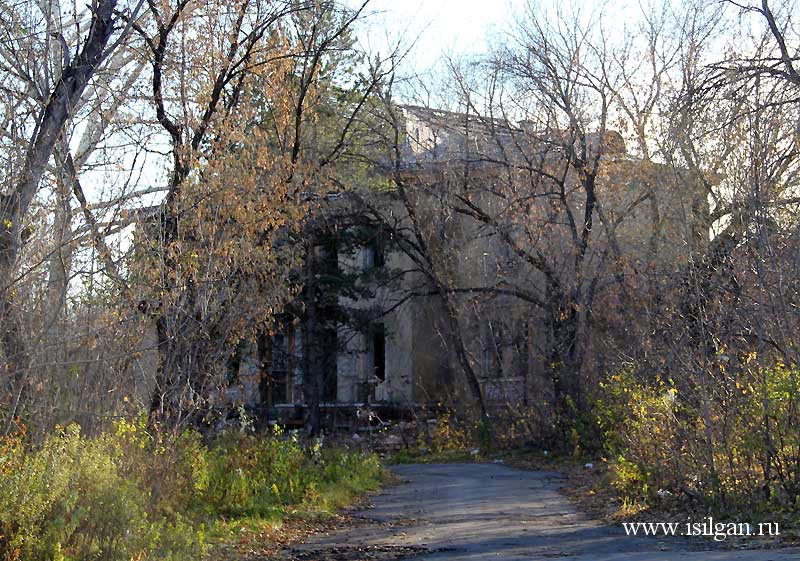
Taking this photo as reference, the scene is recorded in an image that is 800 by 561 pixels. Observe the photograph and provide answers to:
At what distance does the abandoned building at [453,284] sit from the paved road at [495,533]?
373 centimetres

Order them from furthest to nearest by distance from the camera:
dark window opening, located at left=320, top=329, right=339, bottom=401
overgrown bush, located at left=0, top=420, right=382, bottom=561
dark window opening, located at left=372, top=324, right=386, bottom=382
Result: dark window opening, located at left=372, top=324, right=386, bottom=382 < dark window opening, located at left=320, top=329, right=339, bottom=401 < overgrown bush, located at left=0, top=420, right=382, bottom=561

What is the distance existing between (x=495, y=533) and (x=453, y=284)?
593 inches

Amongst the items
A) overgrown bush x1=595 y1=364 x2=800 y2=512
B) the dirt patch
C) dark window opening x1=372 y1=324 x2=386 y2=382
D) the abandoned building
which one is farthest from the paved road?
dark window opening x1=372 y1=324 x2=386 y2=382

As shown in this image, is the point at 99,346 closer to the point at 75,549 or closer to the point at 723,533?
the point at 75,549

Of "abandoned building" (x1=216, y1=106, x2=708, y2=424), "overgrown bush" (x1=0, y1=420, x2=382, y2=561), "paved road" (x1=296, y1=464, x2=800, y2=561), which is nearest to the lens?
"overgrown bush" (x1=0, y1=420, x2=382, y2=561)

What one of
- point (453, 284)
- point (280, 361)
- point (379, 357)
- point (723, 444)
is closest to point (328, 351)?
point (280, 361)

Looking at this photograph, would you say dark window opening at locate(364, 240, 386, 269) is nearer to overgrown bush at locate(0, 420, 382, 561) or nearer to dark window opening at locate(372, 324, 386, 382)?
dark window opening at locate(372, 324, 386, 382)

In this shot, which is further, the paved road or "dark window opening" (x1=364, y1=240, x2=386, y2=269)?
"dark window opening" (x1=364, y1=240, x2=386, y2=269)

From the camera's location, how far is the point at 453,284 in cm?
2566

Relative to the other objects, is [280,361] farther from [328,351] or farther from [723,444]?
[723,444]

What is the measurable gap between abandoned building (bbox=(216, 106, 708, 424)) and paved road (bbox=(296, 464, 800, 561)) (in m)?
3.73

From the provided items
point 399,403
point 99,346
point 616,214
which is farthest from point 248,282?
point 399,403

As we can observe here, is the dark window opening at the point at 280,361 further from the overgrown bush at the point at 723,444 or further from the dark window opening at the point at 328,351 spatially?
the overgrown bush at the point at 723,444

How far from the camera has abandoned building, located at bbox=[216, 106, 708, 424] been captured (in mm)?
21969
